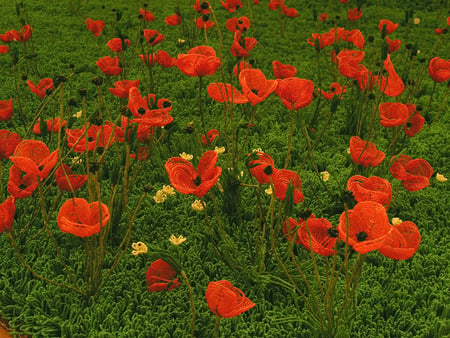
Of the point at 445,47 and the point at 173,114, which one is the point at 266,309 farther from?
the point at 445,47

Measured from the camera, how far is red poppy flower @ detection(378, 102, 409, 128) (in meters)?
1.72

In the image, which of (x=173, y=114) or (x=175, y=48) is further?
(x=175, y=48)

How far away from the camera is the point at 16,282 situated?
1.66 meters

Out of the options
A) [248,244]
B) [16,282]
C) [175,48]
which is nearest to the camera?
[16,282]

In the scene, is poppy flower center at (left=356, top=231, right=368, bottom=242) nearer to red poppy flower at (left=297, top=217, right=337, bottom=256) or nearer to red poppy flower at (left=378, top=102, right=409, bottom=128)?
red poppy flower at (left=297, top=217, right=337, bottom=256)

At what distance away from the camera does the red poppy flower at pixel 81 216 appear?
1149 mm

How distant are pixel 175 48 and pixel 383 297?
2550 millimetres

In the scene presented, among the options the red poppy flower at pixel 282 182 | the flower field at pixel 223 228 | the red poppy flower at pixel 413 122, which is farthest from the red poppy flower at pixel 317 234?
the red poppy flower at pixel 413 122

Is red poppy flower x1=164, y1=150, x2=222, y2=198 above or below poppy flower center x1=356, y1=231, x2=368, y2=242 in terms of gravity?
below

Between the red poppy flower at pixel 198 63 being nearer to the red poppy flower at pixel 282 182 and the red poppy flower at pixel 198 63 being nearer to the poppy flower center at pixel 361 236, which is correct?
A: the red poppy flower at pixel 282 182

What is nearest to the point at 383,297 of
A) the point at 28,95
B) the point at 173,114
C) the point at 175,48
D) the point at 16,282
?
the point at 16,282

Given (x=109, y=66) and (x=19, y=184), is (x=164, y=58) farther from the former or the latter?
(x=19, y=184)

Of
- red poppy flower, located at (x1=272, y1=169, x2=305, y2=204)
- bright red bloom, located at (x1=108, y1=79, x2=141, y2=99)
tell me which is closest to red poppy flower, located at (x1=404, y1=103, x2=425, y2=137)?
red poppy flower, located at (x1=272, y1=169, x2=305, y2=204)

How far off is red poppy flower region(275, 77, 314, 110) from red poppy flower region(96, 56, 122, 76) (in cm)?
94
